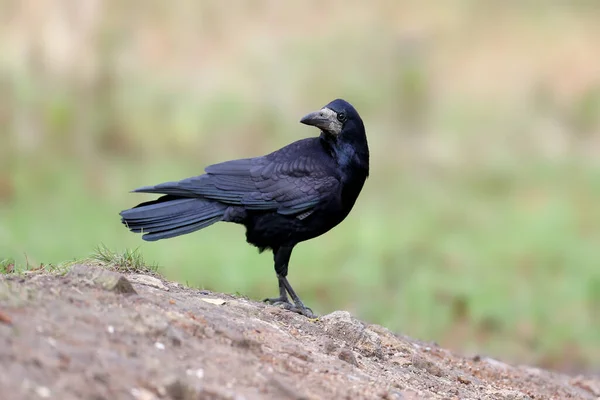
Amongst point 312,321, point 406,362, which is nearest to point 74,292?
point 312,321

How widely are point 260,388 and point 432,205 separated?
30.5 ft

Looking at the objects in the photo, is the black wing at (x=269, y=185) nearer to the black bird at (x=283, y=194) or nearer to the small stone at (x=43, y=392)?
the black bird at (x=283, y=194)

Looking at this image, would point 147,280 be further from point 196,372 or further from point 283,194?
point 196,372

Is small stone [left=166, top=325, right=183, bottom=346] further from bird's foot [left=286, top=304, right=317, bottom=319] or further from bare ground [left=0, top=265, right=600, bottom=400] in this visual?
bird's foot [left=286, top=304, right=317, bottom=319]

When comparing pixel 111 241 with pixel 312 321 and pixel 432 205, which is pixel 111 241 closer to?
pixel 432 205

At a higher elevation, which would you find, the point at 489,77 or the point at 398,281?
the point at 489,77

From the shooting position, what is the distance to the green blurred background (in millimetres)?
9547

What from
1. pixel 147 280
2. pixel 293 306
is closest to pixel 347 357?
pixel 147 280

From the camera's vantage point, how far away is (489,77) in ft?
52.3

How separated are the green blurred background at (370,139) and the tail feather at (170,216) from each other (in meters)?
2.97

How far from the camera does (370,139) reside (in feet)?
47.0

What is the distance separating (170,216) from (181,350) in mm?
2125

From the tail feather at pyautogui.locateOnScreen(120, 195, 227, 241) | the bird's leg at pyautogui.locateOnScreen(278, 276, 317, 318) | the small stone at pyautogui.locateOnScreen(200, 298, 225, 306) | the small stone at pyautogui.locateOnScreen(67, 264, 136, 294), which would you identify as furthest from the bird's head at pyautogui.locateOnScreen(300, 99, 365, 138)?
the small stone at pyautogui.locateOnScreen(67, 264, 136, 294)

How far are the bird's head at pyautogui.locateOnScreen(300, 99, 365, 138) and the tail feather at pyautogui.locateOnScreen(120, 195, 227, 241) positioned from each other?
2.80 ft
